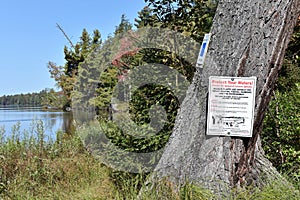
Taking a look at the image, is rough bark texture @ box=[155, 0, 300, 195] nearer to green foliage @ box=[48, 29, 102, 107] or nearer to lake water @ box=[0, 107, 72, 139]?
lake water @ box=[0, 107, 72, 139]

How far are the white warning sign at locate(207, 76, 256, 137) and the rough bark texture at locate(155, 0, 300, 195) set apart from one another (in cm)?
3

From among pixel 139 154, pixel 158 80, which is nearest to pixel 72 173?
pixel 139 154

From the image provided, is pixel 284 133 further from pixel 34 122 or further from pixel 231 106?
pixel 34 122

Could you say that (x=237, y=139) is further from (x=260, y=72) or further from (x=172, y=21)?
(x=172, y=21)

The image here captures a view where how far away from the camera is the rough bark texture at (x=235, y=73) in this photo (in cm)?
149

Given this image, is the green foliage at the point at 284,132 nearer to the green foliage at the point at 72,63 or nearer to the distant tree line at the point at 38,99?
the green foliage at the point at 72,63

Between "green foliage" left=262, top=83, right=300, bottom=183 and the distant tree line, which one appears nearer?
"green foliage" left=262, top=83, right=300, bottom=183

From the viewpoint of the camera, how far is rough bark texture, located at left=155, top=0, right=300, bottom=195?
4.90 feet

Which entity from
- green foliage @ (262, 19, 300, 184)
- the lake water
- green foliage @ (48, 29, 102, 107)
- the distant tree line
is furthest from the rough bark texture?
the distant tree line

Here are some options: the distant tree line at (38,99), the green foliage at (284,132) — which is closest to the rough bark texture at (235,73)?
the green foliage at (284,132)

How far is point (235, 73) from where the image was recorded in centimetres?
150

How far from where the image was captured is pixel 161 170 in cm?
169

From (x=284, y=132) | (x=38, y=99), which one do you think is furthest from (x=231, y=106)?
(x=38, y=99)

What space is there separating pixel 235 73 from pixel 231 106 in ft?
0.54
